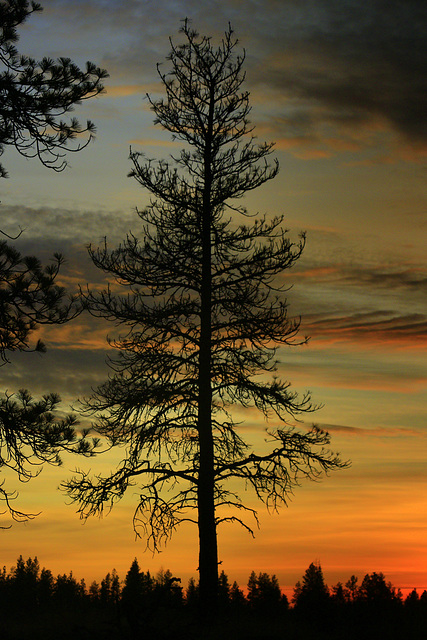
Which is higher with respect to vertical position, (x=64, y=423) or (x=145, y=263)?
(x=145, y=263)

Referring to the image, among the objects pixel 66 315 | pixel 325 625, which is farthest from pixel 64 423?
pixel 325 625

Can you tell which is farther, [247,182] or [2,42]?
[247,182]

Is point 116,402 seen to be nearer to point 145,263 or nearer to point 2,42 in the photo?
point 145,263

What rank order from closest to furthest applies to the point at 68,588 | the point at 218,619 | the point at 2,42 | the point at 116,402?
the point at 2,42
the point at 218,619
the point at 116,402
the point at 68,588

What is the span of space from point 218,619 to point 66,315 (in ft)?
22.7

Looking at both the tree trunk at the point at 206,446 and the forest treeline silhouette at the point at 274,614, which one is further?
the tree trunk at the point at 206,446

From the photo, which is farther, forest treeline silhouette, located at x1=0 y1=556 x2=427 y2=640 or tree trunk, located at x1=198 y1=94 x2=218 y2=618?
tree trunk, located at x1=198 y1=94 x2=218 y2=618

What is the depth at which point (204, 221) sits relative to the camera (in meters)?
16.0

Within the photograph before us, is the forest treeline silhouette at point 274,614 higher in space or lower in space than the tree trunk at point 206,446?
lower

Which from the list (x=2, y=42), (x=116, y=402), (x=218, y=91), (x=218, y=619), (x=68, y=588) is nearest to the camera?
(x=2, y=42)

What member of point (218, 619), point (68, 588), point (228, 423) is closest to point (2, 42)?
point (228, 423)

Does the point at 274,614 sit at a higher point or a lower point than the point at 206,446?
lower

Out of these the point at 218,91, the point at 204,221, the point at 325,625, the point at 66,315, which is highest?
the point at 218,91

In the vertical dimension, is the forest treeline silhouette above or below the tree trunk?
below
